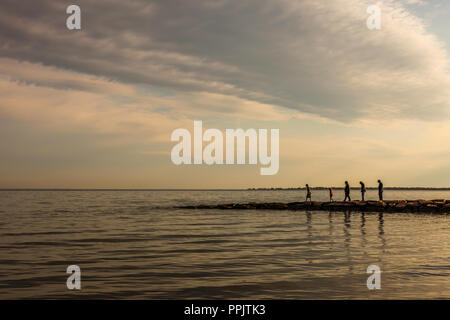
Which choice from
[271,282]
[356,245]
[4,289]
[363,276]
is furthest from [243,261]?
[4,289]

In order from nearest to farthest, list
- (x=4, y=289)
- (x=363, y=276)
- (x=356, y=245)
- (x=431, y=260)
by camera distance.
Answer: (x=4, y=289)
(x=363, y=276)
(x=431, y=260)
(x=356, y=245)

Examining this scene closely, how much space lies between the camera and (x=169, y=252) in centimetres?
1775

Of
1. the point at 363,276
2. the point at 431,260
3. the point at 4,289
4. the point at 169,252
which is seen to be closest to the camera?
the point at 4,289

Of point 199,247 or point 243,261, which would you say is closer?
point 243,261

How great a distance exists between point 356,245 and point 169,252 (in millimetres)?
9434

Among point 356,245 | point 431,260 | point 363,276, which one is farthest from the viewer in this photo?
point 356,245

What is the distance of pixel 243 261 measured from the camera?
15422 millimetres
